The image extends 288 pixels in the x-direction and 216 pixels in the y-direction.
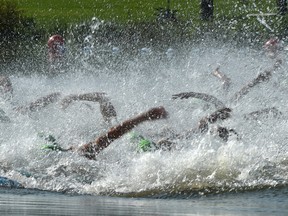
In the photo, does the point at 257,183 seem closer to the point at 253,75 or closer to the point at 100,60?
the point at 253,75

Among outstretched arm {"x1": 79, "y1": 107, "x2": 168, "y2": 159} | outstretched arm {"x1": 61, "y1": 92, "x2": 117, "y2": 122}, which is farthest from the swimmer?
outstretched arm {"x1": 79, "y1": 107, "x2": 168, "y2": 159}

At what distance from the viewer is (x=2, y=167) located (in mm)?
14203

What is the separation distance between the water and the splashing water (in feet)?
0.04

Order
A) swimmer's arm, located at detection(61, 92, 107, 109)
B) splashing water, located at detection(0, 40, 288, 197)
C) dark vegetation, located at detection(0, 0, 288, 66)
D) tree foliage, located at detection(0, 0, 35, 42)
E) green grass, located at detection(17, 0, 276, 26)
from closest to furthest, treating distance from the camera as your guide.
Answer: splashing water, located at detection(0, 40, 288, 197), swimmer's arm, located at detection(61, 92, 107, 109), dark vegetation, located at detection(0, 0, 288, 66), tree foliage, located at detection(0, 0, 35, 42), green grass, located at detection(17, 0, 276, 26)

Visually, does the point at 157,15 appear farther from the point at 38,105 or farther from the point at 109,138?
the point at 109,138

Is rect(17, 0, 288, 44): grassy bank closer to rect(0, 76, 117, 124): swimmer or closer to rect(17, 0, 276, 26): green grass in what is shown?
rect(17, 0, 276, 26): green grass

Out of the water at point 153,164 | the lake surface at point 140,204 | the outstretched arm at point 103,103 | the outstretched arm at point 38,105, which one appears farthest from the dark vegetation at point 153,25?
the lake surface at point 140,204

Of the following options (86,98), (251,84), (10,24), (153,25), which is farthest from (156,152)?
(10,24)

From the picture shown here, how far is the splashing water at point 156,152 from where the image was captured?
1229 cm

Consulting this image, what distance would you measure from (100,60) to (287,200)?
18.5 meters

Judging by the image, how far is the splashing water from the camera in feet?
40.3

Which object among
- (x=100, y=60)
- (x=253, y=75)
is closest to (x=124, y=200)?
(x=253, y=75)

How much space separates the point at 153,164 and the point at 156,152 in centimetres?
25

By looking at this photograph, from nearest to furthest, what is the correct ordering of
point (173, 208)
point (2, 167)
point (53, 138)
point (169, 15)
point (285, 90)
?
point (173, 208) < point (2, 167) < point (53, 138) < point (285, 90) < point (169, 15)
